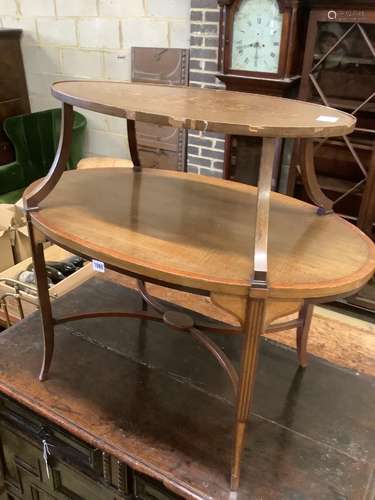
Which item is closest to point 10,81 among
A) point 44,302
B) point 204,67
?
point 204,67

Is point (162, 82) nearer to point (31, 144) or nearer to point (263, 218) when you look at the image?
point (31, 144)

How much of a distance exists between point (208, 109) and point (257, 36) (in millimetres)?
1428

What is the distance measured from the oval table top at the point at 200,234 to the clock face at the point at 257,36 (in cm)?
107

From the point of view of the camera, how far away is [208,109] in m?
0.99

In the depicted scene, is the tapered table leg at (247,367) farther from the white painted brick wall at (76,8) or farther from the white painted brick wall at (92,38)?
the white painted brick wall at (76,8)

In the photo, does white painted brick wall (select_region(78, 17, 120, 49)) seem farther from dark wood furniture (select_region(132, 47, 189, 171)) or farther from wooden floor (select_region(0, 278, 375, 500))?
wooden floor (select_region(0, 278, 375, 500))

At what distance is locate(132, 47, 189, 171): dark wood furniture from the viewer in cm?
279

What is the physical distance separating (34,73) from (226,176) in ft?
6.36

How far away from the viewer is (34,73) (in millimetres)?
3525

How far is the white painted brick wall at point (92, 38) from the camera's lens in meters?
2.82

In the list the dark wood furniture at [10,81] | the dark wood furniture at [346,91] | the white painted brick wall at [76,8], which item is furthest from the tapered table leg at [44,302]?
the dark wood furniture at [10,81]

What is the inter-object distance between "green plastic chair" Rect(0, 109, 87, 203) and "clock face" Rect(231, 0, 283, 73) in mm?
1494

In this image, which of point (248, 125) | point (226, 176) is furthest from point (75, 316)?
point (226, 176)

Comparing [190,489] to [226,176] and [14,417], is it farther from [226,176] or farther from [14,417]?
[226,176]
